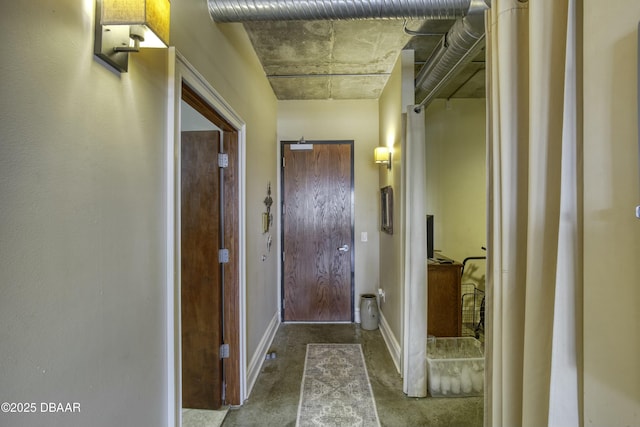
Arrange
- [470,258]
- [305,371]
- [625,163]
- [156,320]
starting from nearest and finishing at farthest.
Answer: [625,163] < [156,320] < [305,371] < [470,258]

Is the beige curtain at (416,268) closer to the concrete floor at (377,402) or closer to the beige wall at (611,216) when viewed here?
the concrete floor at (377,402)

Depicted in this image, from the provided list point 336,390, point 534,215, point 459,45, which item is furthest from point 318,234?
point 534,215

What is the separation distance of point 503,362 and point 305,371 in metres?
2.11

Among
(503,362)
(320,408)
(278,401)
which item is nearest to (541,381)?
(503,362)

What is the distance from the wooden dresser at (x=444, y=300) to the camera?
2.85m

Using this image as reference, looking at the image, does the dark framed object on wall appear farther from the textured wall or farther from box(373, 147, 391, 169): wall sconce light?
the textured wall

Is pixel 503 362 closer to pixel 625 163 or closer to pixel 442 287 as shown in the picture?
pixel 625 163

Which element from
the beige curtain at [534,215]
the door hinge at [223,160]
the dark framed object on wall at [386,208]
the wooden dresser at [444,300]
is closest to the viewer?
the beige curtain at [534,215]

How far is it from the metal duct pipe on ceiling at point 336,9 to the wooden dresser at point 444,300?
2097mm

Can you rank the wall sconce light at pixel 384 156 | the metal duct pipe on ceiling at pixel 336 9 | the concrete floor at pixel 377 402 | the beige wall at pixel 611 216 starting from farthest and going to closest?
Answer: 1. the wall sconce light at pixel 384 156
2. the concrete floor at pixel 377 402
3. the metal duct pipe on ceiling at pixel 336 9
4. the beige wall at pixel 611 216

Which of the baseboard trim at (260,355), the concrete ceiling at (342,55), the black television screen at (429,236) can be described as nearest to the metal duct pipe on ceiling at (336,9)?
the concrete ceiling at (342,55)

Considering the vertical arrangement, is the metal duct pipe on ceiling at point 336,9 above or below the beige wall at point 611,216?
above

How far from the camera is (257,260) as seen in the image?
277cm

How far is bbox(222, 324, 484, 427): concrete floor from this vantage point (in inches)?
80.4
